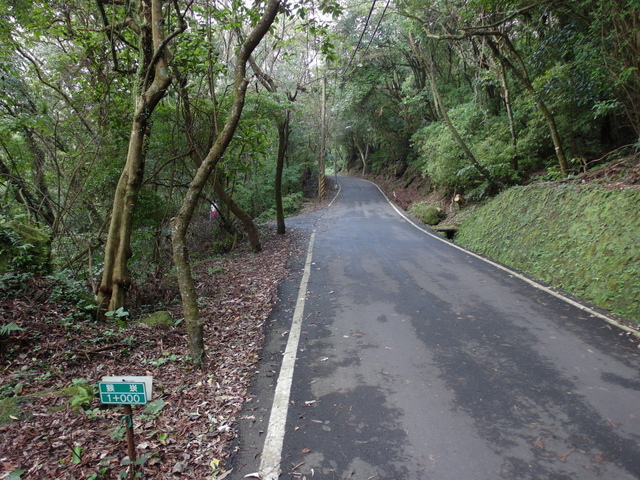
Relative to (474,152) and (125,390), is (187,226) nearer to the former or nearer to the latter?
(125,390)

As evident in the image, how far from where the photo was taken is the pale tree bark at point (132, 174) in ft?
18.6


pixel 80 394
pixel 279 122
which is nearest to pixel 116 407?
pixel 80 394

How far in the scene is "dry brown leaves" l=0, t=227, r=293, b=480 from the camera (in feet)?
9.60

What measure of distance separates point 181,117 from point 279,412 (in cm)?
868

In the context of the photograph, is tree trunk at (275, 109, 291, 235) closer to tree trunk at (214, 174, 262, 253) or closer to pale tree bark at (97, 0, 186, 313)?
tree trunk at (214, 174, 262, 253)

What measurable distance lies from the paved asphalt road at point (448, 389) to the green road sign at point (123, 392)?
1074 mm

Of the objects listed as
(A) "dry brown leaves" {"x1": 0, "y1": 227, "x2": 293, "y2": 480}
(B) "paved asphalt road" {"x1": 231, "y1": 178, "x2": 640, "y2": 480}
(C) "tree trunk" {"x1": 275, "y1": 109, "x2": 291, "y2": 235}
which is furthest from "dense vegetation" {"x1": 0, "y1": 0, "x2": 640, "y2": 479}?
(B) "paved asphalt road" {"x1": 231, "y1": 178, "x2": 640, "y2": 480}

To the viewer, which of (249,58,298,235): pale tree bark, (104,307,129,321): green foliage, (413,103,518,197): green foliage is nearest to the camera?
(104,307,129,321): green foliage

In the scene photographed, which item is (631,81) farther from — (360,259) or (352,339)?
(352,339)

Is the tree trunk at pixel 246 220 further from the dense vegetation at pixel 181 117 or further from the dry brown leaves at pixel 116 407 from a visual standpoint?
the dry brown leaves at pixel 116 407

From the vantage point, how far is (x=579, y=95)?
35.8 ft

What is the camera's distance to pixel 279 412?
3.73 meters

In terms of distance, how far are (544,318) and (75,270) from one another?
8.83 m

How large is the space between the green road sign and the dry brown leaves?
673mm
